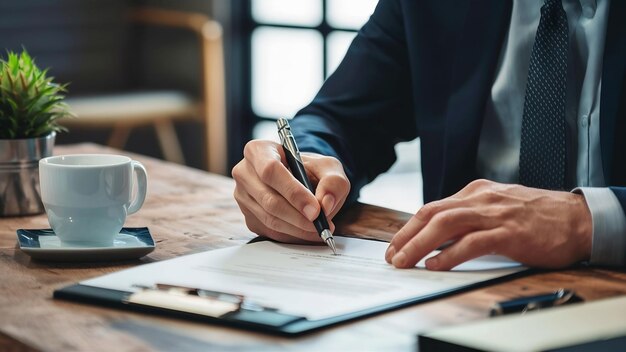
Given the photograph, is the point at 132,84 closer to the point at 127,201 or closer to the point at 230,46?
the point at 230,46

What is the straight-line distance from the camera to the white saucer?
4.13 feet

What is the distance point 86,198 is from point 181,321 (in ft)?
1.06

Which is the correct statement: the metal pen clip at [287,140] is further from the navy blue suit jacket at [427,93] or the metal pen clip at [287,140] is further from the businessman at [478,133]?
the navy blue suit jacket at [427,93]

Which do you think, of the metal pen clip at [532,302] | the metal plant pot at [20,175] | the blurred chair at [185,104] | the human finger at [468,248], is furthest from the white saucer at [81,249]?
the blurred chair at [185,104]

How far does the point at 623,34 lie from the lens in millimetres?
1544

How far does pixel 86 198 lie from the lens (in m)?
1.27

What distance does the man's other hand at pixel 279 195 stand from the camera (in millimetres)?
1326

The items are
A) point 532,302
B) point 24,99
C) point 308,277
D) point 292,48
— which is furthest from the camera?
point 292,48

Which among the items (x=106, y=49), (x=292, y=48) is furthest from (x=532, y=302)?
(x=106, y=49)

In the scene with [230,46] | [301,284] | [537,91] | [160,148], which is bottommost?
[160,148]

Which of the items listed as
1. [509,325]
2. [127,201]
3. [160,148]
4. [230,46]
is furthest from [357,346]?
[160,148]

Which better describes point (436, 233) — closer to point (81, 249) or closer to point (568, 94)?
point (81, 249)

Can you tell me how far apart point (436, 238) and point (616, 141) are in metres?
0.52

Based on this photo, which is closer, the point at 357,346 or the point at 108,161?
the point at 357,346
